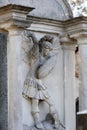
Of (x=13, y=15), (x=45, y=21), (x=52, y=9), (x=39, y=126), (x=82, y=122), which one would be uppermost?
(x=52, y=9)

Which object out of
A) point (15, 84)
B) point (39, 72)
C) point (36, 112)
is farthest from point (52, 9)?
point (15, 84)

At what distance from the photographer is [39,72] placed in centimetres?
721

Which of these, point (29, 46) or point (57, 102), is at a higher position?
point (29, 46)

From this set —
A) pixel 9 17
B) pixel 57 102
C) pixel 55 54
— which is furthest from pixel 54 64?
pixel 9 17

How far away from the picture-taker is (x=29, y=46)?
724cm

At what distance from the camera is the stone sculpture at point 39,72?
7117 mm

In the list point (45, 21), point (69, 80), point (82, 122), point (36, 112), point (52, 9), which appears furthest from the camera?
point (69, 80)

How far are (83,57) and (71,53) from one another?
0.65 m

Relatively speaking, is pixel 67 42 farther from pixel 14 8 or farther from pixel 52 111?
pixel 14 8

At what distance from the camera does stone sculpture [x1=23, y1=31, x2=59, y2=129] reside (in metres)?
7.12

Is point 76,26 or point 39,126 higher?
point 76,26

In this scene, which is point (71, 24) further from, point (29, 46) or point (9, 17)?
point (9, 17)

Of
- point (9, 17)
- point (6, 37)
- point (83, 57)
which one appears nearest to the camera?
point (9, 17)

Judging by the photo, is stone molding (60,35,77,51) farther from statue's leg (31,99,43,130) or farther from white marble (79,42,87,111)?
statue's leg (31,99,43,130)
